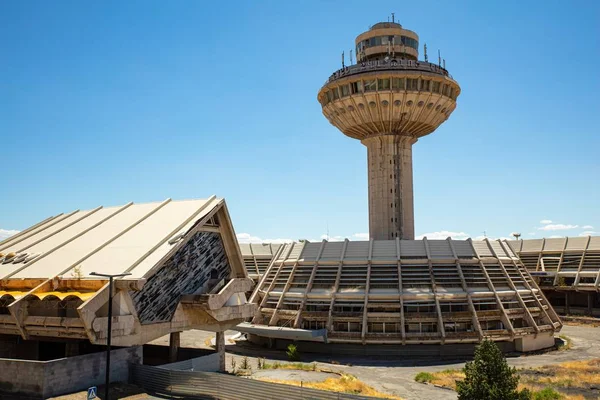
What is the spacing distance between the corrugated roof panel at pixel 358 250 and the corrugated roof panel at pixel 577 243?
41.3 metres

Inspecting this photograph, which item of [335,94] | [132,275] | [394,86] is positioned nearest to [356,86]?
[335,94]

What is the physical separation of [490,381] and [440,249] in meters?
30.3

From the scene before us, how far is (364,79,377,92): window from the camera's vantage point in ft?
213

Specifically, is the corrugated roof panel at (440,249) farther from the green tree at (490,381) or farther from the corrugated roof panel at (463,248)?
the green tree at (490,381)

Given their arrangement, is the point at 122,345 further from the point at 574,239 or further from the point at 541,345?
the point at 574,239

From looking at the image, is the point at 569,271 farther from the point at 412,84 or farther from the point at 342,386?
the point at 342,386

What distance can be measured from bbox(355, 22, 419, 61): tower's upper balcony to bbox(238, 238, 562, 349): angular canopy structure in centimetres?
2725

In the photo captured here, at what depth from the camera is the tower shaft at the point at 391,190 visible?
67938mm

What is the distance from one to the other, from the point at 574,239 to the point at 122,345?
7369 centimetres

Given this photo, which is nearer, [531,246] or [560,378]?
[560,378]

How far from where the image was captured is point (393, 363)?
4516 cm

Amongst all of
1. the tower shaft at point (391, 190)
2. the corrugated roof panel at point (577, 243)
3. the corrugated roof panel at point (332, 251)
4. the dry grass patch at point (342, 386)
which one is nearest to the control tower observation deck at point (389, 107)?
the tower shaft at point (391, 190)

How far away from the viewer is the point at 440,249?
184 ft

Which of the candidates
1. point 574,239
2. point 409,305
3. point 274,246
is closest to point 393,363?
point 409,305
